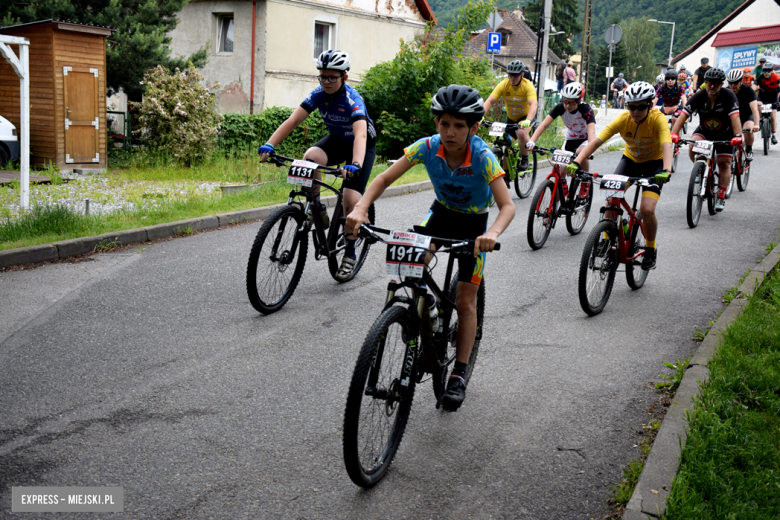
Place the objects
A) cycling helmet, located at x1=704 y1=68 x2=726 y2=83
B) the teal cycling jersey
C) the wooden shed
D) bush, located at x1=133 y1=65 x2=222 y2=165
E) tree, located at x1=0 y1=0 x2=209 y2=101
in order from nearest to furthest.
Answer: the teal cycling jersey < cycling helmet, located at x1=704 y1=68 x2=726 y2=83 < the wooden shed < bush, located at x1=133 y1=65 x2=222 y2=165 < tree, located at x1=0 y1=0 x2=209 y2=101

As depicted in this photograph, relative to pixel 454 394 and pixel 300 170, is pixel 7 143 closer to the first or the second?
pixel 300 170

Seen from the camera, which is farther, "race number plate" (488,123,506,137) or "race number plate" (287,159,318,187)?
"race number plate" (488,123,506,137)

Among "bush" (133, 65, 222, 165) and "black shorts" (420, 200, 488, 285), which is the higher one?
"bush" (133, 65, 222, 165)

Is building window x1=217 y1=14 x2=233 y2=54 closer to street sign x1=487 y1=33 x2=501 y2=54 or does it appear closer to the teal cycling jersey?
street sign x1=487 y1=33 x2=501 y2=54

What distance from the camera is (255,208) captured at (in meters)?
10.8

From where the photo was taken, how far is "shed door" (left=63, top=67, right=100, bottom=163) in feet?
52.0

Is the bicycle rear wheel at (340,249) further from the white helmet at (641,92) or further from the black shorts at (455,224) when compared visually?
the white helmet at (641,92)

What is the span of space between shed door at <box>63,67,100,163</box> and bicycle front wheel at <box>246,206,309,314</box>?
11.2m

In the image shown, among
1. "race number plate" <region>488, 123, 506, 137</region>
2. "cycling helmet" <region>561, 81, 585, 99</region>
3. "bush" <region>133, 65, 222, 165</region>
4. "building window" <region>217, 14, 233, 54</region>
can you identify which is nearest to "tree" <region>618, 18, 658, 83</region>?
"building window" <region>217, 14, 233, 54</region>

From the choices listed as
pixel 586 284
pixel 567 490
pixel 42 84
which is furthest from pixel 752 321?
pixel 42 84

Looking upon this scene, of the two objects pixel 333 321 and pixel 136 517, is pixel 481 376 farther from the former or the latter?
pixel 136 517

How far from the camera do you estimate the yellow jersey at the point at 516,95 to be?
11898 millimetres

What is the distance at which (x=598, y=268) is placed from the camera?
6.71 meters

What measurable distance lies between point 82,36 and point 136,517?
15060mm
